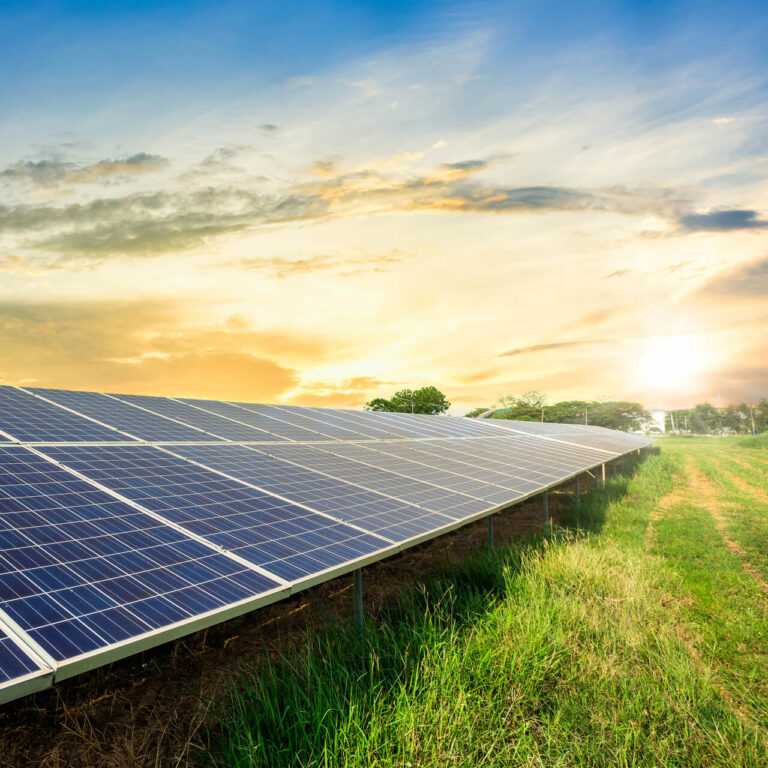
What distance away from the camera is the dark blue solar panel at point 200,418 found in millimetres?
14613

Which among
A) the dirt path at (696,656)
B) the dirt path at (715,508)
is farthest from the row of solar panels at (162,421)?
the dirt path at (715,508)

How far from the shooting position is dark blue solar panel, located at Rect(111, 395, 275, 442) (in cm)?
1461

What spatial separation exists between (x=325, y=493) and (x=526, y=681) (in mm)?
4464

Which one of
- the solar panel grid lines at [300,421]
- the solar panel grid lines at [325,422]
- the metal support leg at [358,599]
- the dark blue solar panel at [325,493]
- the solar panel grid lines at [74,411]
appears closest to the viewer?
the metal support leg at [358,599]

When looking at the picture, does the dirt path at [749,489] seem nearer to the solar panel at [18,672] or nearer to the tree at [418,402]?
the solar panel at [18,672]

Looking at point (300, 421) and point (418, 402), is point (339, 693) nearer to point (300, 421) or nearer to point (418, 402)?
point (300, 421)

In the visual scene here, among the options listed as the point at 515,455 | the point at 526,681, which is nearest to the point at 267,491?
the point at 526,681

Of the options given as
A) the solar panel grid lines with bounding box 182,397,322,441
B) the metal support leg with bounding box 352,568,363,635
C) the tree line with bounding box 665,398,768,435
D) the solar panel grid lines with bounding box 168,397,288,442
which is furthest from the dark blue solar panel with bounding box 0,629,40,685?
the tree line with bounding box 665,398,768,435

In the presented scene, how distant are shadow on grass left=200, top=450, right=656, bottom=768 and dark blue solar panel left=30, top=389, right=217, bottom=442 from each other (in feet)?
20.7

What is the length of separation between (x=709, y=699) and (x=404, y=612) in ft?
13.4

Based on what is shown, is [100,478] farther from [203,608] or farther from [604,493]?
[604,493]

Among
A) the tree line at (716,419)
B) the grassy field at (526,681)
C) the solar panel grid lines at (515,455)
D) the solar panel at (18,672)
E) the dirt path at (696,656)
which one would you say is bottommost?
the tree line at (716,419)

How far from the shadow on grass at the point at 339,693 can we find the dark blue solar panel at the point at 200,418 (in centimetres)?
722

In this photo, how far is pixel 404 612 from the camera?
8656 mm
